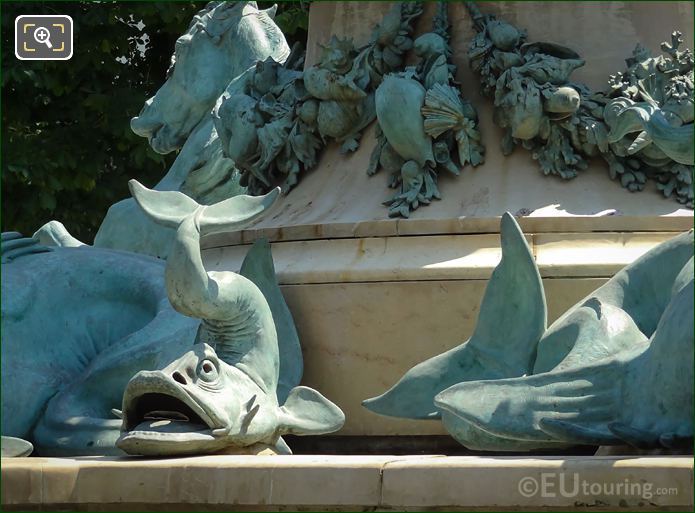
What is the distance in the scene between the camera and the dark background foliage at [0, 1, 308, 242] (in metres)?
14.6

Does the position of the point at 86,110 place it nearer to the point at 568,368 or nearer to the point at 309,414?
the point at 309,414

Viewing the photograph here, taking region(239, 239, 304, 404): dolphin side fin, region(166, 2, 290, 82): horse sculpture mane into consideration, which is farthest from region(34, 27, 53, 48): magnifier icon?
region(239, 239, 304, 404): dolphin side fin

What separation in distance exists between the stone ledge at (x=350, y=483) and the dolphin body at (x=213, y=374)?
20 cm

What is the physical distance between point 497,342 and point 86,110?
10.2 meters

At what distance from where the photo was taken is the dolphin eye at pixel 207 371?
18.0ft

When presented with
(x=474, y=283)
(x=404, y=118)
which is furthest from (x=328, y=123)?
(x=474, y=283)

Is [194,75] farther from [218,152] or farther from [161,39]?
[161,39]

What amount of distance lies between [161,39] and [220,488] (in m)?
11.2

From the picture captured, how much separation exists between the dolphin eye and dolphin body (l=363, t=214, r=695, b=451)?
0.61 metres

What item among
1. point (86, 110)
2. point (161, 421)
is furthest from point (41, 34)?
point (86, 110)

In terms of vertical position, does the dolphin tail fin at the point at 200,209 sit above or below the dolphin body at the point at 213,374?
above

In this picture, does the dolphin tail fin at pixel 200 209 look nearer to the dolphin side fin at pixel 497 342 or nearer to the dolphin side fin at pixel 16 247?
the dolphin side fin at pixel 497 342

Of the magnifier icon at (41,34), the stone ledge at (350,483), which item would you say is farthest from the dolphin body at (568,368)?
the magnifier icon at (41,34)

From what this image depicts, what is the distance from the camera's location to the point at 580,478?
4.45m
